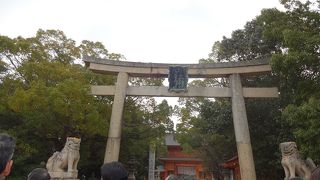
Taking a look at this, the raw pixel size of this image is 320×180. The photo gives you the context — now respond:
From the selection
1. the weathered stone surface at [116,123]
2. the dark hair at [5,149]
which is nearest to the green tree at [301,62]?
the weathered stone surface at [116,123]

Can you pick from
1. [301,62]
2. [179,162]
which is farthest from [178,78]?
[179,162]

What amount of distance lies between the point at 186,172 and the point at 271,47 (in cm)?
2536

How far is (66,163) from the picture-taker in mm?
13477

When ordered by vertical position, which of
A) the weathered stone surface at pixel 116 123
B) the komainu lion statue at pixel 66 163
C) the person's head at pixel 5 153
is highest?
the weathered stone surface at pixel 116 123

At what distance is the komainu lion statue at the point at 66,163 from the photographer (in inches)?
523

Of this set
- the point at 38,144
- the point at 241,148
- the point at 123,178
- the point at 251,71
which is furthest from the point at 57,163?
the point at 123,178

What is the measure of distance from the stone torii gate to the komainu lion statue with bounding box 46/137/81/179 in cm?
117

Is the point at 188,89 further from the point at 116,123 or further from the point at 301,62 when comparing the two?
the point at 301,62

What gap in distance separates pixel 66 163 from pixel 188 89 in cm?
531

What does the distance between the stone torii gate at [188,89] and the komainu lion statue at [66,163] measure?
3.83ft

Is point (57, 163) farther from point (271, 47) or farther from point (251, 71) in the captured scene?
point (271, 47)

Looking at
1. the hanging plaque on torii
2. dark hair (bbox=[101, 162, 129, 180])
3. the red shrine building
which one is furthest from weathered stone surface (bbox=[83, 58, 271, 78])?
the red shrine building

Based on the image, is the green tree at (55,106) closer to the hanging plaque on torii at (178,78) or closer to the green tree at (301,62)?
the hanging plaque on torii at (178,78)

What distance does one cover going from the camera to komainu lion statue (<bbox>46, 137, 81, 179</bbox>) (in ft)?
43.5
